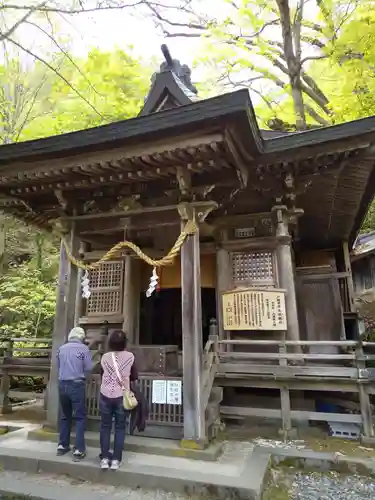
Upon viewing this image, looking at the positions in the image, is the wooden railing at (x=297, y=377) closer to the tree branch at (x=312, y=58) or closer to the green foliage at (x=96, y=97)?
the green foliage at (x=96, y=97)

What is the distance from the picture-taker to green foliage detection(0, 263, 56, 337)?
1315cm

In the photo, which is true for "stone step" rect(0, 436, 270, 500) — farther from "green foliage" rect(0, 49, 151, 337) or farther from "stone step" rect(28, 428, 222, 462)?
"green foliage" rect(0, 49, 151, 337)

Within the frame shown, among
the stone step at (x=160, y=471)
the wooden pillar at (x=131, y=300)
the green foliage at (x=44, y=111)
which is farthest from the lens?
the green foliage at (x=44, y=111)

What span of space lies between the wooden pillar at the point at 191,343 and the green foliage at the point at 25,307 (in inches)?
376

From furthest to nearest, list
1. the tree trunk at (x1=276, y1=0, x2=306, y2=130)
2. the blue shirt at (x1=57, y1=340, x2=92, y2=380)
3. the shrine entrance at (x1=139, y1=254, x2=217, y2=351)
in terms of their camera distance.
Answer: the tree trunk at (x1=276, y1=0, x2=306, y2=130), the shrine entrance at (x1=139, y1=254, x2=217, y2=351), the blue shirt at (x1=57, y1=340, x2=92, y2=380)

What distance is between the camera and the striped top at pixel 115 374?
14.7ft

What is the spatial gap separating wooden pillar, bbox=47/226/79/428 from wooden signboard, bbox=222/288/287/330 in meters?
3.18

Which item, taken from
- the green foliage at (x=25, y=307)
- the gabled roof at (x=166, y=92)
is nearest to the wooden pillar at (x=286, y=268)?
the gabled roof at (x=166, y=92)

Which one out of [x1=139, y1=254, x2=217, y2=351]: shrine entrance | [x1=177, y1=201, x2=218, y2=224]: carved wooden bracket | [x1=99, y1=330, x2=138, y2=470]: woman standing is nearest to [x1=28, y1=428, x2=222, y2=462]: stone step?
[x1=99, y1=330, x2=138, y2=470]: woman standing

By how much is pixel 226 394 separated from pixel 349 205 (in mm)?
5279

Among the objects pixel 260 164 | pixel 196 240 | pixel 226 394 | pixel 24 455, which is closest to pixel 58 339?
pixel 24 455

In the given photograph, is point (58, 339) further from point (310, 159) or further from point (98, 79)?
point (98, 79)

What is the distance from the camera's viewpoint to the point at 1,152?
5.55m

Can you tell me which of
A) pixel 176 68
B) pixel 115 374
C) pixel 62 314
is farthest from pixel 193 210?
pixel 176 68
